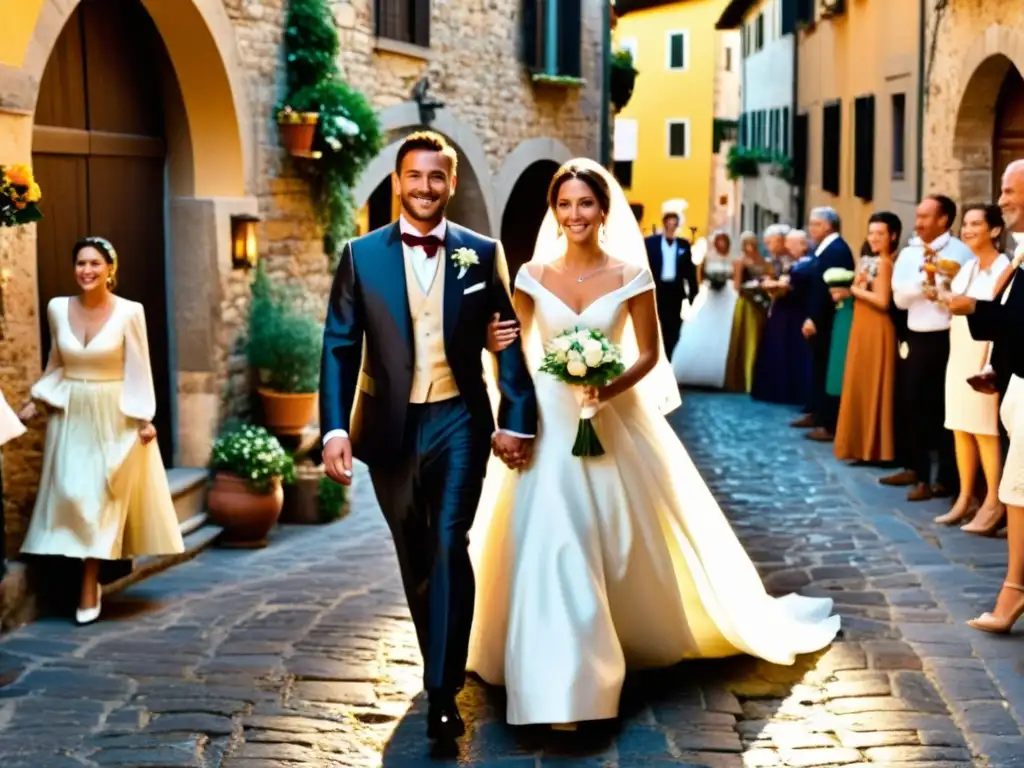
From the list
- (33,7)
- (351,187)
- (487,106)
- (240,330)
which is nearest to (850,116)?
(487,106)

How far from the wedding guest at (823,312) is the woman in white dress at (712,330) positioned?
334 centimetres

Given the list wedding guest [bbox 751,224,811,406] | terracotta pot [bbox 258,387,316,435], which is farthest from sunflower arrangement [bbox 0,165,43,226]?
wedding guest [bbox 751,224,811,406]

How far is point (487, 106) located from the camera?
55.0ft

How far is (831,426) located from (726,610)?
7595mm

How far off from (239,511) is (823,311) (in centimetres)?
569

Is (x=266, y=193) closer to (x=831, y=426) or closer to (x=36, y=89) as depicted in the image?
(x=36, y=89)

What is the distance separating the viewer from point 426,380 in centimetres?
554

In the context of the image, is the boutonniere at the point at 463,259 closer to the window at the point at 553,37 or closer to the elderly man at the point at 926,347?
the elderly man at the point at 926,347

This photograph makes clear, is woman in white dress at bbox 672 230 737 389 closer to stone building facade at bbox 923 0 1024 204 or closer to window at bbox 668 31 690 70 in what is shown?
A: stone building facade at bbox 923 0 1024 204

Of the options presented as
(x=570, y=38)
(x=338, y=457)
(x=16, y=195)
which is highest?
(x=570, y=38)

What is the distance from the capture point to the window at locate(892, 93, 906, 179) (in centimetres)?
1745

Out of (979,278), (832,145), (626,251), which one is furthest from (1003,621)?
(832,145)

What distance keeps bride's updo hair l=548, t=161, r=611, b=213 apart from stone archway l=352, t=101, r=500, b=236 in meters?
7.87

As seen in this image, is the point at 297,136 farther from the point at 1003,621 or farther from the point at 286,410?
the point at 1003,621
